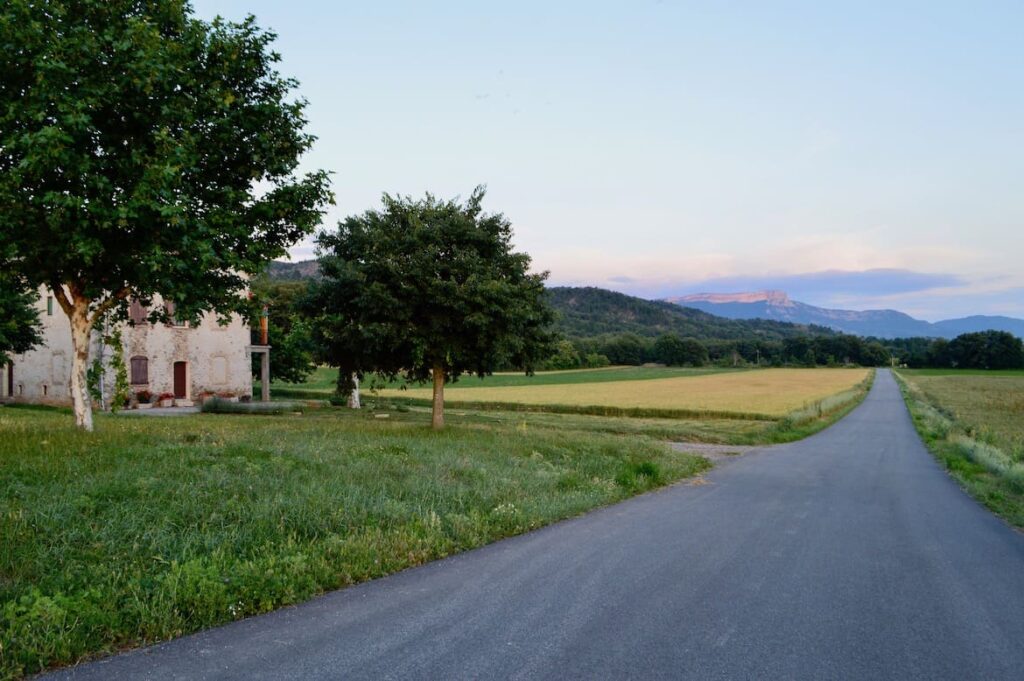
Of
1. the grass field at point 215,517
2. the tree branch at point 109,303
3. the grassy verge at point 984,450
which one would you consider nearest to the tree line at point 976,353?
A: the grassy verge at point 984,450

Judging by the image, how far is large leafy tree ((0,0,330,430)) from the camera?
10.0 m

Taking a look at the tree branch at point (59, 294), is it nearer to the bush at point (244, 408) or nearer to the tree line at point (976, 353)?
the bush at point (244, 408)

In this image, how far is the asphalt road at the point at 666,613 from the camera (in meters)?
4.44

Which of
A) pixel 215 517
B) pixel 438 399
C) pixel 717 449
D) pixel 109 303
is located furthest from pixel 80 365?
pixel 717 449

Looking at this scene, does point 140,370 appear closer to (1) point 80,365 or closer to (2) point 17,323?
(2) point 17,323

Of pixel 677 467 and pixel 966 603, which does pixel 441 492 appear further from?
pixel 677 467

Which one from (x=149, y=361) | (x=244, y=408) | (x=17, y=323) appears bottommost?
(x=244, y=408)

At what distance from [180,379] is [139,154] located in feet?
97.5

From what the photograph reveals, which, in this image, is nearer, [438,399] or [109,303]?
[109,303]

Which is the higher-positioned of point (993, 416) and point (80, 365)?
point (80, 365)

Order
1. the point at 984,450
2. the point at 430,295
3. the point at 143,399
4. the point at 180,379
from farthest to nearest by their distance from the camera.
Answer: the point at 180,379 < the point at 143,399 < the point at 984,450 < the point at 430,295

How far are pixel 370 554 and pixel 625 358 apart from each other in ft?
427

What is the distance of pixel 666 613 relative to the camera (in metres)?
5.49

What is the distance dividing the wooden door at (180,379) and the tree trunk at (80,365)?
85.8 ft
